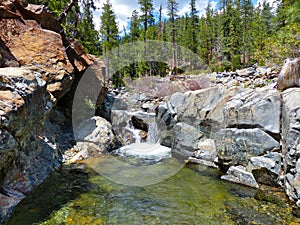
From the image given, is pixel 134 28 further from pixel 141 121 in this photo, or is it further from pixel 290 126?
pixel 290 126

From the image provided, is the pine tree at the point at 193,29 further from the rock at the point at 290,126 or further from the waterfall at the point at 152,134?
the rock at the point at 290,126

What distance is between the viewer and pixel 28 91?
4.98m

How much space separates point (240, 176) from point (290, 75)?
10.6ft

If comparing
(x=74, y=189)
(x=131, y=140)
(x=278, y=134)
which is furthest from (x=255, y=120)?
(x=131, y=140)

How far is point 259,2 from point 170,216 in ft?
212

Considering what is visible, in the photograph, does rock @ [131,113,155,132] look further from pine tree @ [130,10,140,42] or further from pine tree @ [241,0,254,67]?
pine tree @ [241,0,254,67]

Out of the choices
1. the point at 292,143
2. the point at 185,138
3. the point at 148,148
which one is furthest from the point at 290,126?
the point at 148,148

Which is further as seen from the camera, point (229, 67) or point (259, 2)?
point (259, 2)

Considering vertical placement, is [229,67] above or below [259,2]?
below

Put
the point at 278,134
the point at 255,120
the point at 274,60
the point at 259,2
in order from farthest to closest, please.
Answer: the point at 259,2 → the point at 274,60 → the point at 255,120 → the point at 278,134

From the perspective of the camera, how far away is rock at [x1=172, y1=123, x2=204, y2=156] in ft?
30.0

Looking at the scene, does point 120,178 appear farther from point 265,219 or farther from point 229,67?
point 229,67

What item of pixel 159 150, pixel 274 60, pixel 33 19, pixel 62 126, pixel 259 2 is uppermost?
pixel 259 2

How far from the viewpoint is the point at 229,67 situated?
30.5 m
